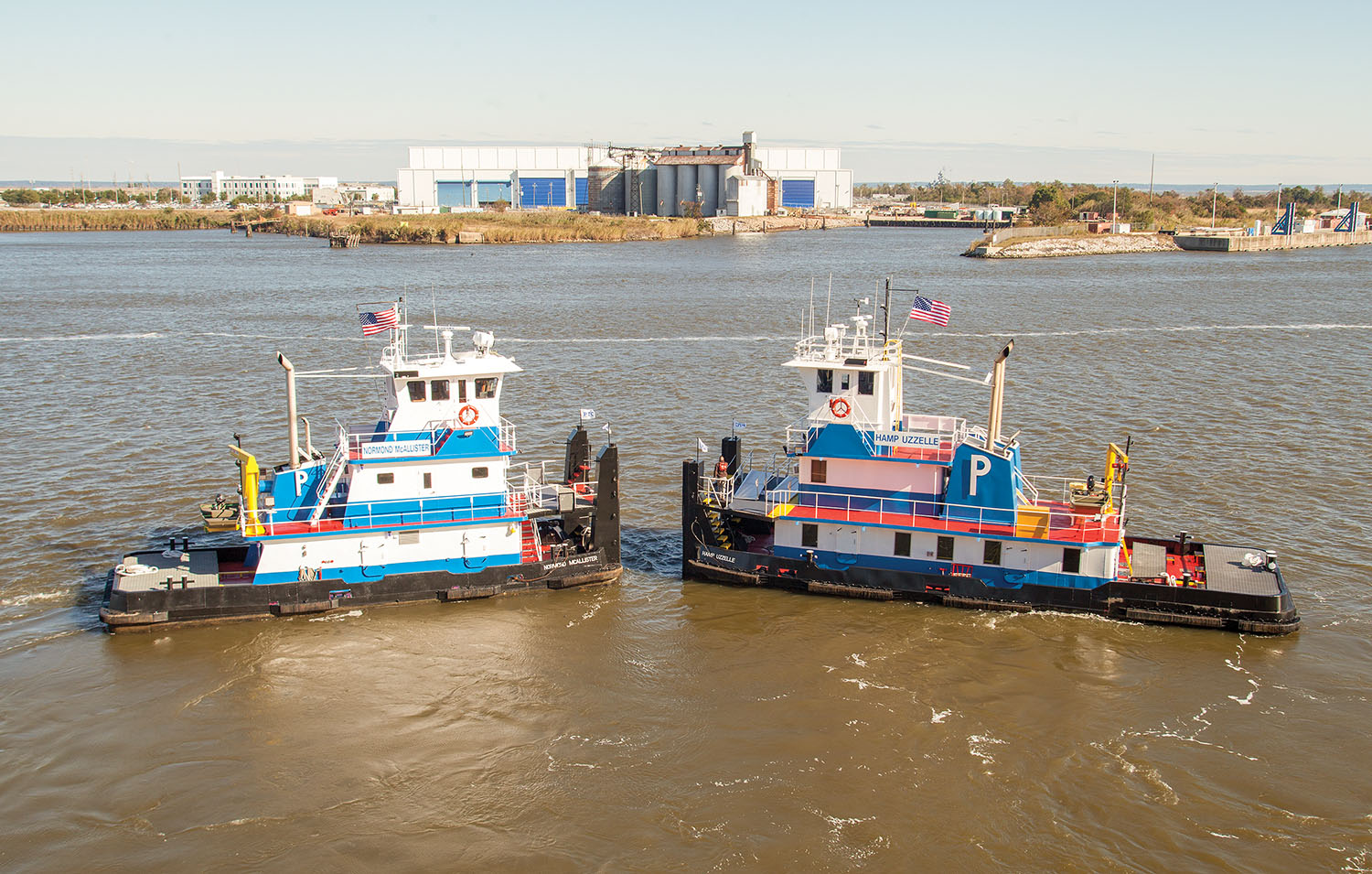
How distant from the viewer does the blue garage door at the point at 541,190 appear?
583 feet

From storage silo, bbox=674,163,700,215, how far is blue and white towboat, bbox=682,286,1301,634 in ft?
466

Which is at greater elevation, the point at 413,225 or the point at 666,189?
the point at 666,189

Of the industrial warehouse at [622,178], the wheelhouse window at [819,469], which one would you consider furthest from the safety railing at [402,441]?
the industrial warehouse at [622,178]

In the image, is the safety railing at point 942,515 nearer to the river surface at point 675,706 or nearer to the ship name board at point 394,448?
the river surface at point 675,706

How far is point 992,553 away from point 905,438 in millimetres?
3041

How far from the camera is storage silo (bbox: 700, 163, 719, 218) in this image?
16000cm

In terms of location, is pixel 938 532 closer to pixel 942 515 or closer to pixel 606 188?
pixel 942 515

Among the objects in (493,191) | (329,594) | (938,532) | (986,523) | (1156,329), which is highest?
(493,191)

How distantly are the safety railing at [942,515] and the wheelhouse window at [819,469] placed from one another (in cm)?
37

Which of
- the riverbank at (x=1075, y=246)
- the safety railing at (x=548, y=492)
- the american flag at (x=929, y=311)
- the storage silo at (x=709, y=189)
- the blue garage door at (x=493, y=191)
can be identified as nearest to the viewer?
the american flag at (x=929, y=311)

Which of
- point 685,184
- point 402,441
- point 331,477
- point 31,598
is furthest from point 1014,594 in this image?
point 685,184

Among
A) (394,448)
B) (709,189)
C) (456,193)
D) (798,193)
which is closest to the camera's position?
(394,448)

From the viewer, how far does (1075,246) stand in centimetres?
12025

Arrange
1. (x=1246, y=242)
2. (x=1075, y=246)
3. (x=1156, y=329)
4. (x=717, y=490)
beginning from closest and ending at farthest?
(x=717, y=490) < (x=1156, y=329) < (x=1075, y=246) < (x=1246, y=242)
